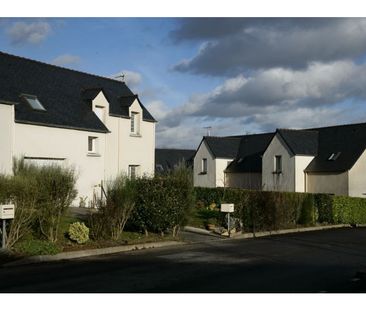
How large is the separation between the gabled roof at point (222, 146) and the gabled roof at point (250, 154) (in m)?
0.58

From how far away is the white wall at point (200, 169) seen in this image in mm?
45812

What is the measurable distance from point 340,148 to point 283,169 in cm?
455

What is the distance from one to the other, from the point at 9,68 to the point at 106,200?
12834 millimetres

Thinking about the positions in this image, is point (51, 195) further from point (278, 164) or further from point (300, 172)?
point (278, 164)

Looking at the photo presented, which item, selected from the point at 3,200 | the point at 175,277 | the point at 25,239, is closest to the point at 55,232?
the point at 25,239

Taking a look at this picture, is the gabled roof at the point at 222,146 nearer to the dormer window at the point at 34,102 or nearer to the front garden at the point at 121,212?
the front garden at the point at 121,212

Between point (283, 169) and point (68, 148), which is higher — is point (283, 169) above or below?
below

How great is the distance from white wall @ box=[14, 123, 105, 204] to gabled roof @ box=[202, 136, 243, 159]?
2054 cm

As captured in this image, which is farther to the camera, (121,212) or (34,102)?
(34,102)

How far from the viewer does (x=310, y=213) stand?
24.8 m

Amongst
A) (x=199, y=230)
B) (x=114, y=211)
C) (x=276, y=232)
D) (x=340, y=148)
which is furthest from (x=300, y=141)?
(x=114, y=211)

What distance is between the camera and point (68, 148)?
24.7 meters

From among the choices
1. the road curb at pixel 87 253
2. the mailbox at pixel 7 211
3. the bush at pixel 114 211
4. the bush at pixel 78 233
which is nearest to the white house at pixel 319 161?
the road curb at pixel 87 253

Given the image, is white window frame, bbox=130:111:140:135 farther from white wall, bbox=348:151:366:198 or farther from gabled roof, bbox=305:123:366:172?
white wall, bbox=348:151:366:198
